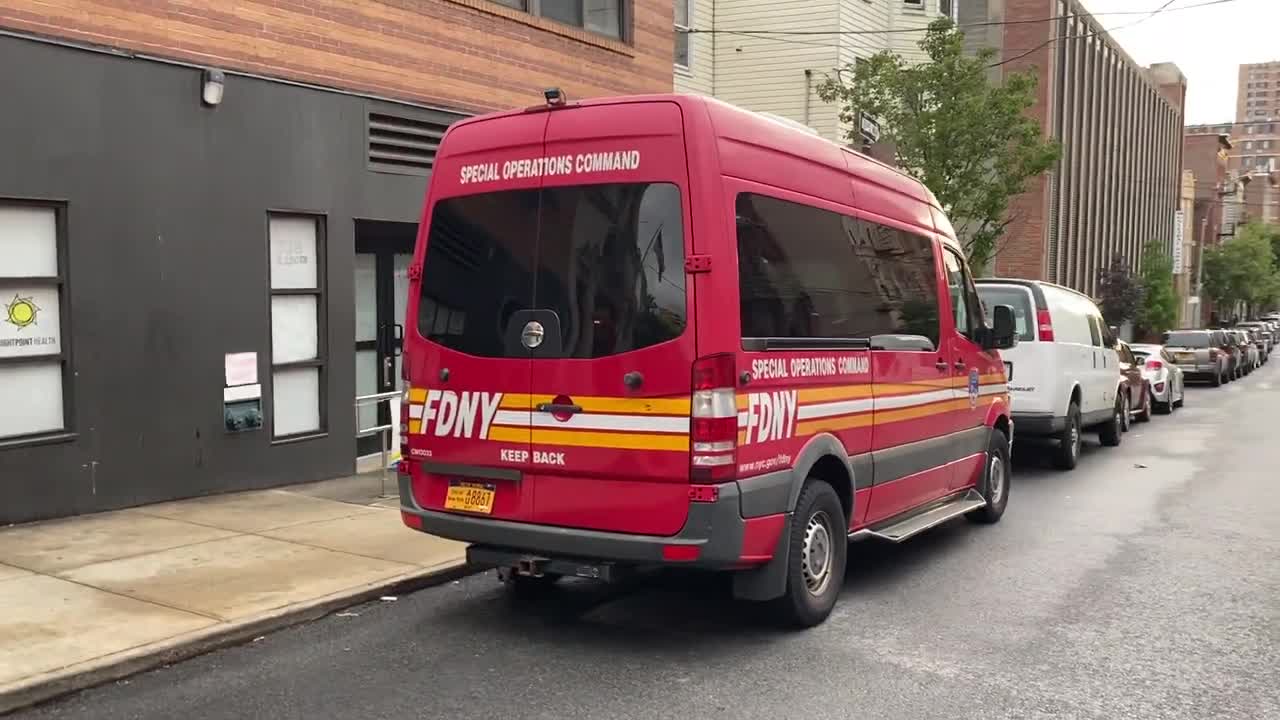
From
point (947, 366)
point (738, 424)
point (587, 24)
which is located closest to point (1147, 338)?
point (587, 24)

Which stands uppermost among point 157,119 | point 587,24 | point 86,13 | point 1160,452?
point 587,24

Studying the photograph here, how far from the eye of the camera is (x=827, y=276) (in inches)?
250

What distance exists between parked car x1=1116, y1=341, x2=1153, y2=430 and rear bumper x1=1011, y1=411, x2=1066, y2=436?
3.47 meters

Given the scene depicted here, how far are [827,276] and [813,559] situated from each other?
1597 millimetres

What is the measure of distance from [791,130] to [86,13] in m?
5.71

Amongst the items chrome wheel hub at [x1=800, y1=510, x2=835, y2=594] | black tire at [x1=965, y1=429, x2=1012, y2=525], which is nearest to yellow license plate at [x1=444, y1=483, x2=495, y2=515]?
chrome wheel hub at [x1=800, y1=510, x2=835, y2=594]

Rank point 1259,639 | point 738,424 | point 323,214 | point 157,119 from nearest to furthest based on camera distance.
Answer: point 738,424
point 1259,639
point 157,119
point 323,214

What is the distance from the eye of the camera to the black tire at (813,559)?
5.85 m

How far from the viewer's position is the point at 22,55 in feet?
26.7

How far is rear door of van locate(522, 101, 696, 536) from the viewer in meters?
5.34

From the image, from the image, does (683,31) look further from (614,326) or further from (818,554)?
(614,326)

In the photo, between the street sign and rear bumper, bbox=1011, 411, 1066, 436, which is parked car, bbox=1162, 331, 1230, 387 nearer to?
rear bumper, bbox=1011, 411, 1066, 436

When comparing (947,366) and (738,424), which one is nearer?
(738,424)

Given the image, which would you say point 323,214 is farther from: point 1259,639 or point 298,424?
point 1259,639
